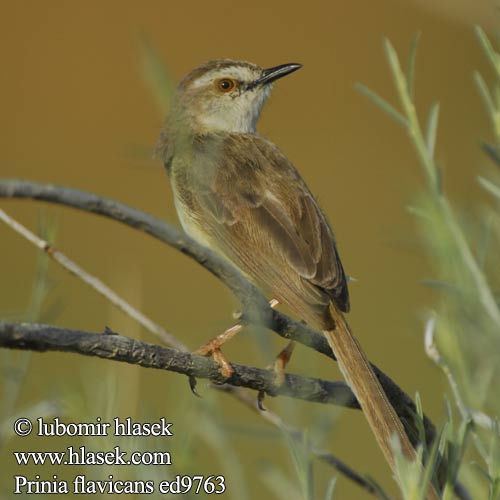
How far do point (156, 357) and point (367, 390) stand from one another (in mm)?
721

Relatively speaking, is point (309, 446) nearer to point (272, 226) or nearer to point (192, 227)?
point (272, 226)

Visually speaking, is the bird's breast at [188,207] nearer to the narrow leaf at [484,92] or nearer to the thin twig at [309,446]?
the thin twig at [309,446]

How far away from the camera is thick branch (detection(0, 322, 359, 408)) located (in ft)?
3.55

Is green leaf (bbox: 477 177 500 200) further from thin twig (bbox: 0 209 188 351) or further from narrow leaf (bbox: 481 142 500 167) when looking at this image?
thin twig (bbox: 0 209 188 351)

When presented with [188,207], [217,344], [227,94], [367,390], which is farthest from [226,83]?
[367,390]

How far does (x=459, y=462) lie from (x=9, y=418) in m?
0.70

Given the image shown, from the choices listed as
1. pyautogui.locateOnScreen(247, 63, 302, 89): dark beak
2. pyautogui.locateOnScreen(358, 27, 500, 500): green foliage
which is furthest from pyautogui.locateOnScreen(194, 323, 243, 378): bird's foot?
pyautogui.locateOnScreen(247, 63, 302, 89): dark beak

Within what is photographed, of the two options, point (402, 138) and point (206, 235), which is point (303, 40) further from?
point (206, 235)

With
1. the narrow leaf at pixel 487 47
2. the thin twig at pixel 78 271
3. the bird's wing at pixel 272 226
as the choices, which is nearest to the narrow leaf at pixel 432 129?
the narrow leaf at pixel 487 47

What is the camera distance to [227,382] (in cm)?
168

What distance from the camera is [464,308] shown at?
132cm

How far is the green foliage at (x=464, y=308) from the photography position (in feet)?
3.97

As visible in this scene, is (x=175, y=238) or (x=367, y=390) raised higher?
(x=367, y=390)

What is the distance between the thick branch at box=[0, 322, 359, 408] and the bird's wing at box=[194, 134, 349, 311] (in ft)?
2.34
